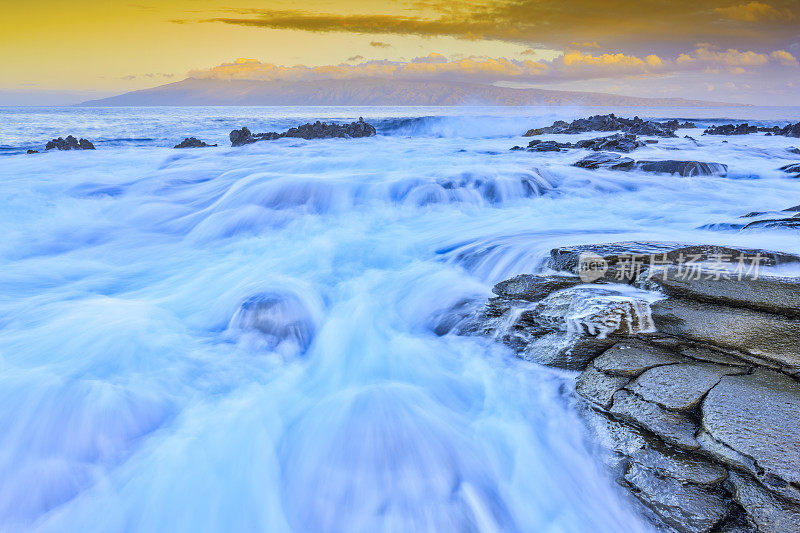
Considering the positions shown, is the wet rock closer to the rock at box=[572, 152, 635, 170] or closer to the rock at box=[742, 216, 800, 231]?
the rock at box=[742, 216, 800, 231]

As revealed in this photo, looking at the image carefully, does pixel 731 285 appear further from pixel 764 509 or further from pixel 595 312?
pixel 764 509

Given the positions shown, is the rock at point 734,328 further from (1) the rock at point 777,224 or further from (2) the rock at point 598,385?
(1) the rock at point 777,224

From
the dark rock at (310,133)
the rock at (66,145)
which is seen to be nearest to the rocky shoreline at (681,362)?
the dark rock at (310,133)

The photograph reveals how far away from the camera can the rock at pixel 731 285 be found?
320 cm

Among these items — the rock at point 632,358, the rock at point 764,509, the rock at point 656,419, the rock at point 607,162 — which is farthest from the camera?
the rock at point 607,162

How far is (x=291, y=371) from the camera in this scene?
402 centimetres

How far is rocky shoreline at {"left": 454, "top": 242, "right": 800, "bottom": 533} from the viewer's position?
7.00 ft

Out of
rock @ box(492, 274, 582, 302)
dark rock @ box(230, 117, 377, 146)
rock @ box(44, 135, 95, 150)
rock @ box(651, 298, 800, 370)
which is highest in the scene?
dark rock @ box(230, 117, 377, 146)

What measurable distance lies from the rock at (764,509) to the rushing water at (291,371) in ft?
1.60

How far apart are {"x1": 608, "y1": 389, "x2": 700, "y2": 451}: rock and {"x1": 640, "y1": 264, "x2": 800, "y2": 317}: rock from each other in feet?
4.29

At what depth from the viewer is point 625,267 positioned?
4043 mm

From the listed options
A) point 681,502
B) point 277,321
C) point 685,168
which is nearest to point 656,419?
point 681,502

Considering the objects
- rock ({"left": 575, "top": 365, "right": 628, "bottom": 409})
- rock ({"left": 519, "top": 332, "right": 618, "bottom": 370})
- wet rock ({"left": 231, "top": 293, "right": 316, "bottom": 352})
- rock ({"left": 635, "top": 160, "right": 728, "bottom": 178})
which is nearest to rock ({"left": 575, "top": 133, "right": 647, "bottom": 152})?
rock ({"left": 635, "top": 160, "right": 728, "bottom": 178})

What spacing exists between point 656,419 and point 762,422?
1.57 ft
